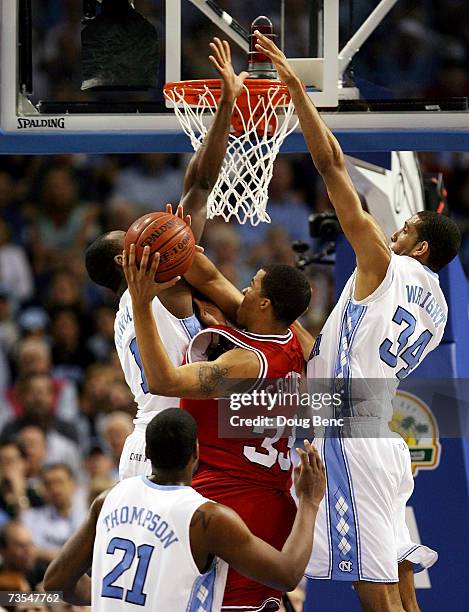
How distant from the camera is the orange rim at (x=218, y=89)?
468cm

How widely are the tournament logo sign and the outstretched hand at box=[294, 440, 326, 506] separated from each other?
2201 mm

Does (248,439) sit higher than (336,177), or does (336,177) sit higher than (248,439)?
(336,177)

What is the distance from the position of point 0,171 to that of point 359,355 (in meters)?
5.41

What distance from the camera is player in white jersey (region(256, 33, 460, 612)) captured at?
4.34 meters

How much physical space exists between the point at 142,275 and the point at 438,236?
129 centimetres

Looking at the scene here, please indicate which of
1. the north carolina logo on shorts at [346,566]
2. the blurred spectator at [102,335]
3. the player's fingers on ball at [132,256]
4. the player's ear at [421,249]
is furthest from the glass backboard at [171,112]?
the blurred spectator at [102,335]

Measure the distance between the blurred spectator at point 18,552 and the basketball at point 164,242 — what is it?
3.46 meters

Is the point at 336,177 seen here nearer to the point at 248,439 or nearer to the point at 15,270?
the point at 248,439

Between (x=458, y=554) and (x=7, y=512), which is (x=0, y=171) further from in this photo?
(x=458, y=554)

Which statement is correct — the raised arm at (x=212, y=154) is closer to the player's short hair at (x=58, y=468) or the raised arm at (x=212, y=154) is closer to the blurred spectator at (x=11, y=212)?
the player's short hair at (x=58, y=468)

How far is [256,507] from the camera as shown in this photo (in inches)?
170

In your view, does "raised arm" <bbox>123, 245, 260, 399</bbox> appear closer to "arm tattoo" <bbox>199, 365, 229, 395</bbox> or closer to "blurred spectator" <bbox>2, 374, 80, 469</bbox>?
"arm tattoo" <bbox>199, 365, 229, 395</bbox>

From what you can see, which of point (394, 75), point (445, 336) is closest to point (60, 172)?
point (394, 75)

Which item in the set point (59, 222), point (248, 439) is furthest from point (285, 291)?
point (59, 222)
